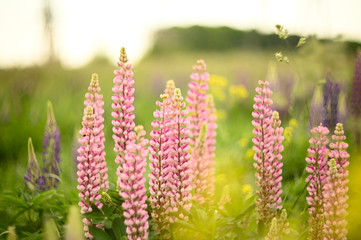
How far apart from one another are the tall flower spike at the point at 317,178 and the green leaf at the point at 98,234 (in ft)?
4.32

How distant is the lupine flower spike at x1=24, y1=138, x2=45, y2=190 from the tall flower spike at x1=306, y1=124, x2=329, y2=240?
2.22 meters

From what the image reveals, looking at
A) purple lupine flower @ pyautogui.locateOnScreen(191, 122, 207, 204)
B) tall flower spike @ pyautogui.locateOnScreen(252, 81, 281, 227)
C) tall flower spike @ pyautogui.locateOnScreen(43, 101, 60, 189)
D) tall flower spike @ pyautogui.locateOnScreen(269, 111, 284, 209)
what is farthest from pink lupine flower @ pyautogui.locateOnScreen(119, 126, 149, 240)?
tall flower spike @ pyautogui.locateOnScreen(43, 101, 60, 189)

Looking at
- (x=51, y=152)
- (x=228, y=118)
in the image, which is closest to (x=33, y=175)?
(x=51, y=152)

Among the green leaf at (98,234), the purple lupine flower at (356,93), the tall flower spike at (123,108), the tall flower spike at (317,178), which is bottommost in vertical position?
the green leaf at (98,234)

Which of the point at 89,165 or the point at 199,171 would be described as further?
the point at 199,171

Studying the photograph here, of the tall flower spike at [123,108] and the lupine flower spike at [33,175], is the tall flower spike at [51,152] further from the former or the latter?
the tall flower spike at [123,108]

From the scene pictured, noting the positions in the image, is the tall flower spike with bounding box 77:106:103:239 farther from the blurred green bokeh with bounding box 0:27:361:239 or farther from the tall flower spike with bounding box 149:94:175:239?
the blurred green bokeh with bounding box 0:27:361:239

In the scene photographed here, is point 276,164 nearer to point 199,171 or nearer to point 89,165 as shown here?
point 199,171

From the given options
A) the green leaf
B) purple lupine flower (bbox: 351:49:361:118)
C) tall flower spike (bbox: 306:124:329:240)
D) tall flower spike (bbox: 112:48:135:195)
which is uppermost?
purple lupine flower (bbox: 351:49:361:118)

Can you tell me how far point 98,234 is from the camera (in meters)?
1.96

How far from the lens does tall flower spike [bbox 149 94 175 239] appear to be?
1947 millimetres

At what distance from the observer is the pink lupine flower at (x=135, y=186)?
1.74 metres

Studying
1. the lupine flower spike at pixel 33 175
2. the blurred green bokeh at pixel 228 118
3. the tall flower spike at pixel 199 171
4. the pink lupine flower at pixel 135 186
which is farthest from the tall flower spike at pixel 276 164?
the lupine flower spike at pixel 33 175

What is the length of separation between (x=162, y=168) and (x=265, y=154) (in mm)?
712
